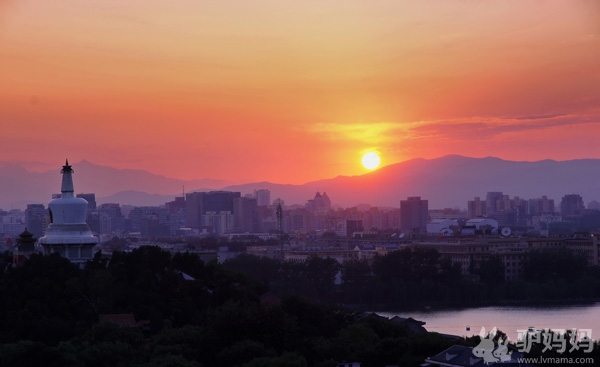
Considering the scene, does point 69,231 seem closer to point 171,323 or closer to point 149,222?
point 171,323

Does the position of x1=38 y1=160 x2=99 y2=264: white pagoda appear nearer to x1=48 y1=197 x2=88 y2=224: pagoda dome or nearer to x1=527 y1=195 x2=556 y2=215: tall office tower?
x1=48 y1=197 x2=88 y2=224: pagoda dome

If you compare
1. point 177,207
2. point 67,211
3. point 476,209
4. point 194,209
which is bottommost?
point 67,211

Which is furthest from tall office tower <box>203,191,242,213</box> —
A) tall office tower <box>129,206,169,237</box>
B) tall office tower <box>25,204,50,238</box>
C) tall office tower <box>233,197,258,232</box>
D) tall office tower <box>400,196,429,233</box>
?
tall office tower <box>25,204,50,238</box>

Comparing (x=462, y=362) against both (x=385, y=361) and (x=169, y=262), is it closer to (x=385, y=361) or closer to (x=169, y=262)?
(x=385, y=361)

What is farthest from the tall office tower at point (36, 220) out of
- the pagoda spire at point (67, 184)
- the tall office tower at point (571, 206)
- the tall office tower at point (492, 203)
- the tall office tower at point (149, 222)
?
the pagoda spire at point (67, 184)

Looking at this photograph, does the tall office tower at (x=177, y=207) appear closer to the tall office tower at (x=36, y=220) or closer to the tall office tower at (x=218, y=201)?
the tall office tower at (x=218, y=201)

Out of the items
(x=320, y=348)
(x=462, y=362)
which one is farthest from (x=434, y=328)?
(x=462, y=362)

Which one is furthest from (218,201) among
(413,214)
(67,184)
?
(67,184)
